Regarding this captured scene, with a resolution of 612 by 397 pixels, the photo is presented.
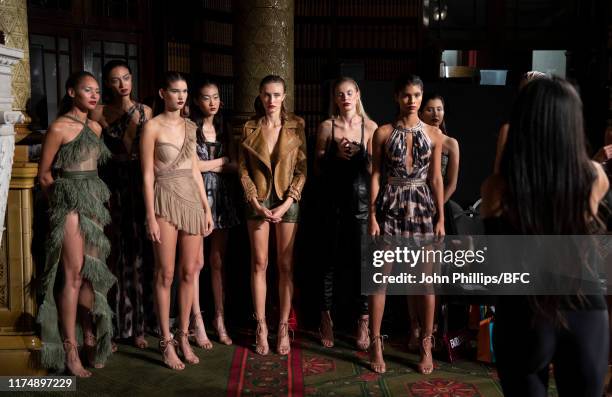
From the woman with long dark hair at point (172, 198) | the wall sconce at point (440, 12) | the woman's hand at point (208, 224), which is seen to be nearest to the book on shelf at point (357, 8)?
the wall sconce at point (440, 12)

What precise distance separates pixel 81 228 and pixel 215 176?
80 cm

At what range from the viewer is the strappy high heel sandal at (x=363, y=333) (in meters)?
3.93

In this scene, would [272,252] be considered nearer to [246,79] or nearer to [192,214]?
[192,214]

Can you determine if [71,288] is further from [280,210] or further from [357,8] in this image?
[357,8]

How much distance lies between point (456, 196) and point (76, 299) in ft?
13.2

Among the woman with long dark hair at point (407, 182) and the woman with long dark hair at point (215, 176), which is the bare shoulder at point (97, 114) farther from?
the woman with long dark hair at point (407, 182)

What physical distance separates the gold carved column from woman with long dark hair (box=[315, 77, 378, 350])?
59.3 inches

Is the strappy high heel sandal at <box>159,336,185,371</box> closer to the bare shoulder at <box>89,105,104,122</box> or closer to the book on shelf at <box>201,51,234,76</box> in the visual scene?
the bare shoulder at <box>89,105,104,122</box>

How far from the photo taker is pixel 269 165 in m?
3.72

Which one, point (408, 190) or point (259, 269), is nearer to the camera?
point (408, 190)

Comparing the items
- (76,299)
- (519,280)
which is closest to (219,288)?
(76,299)

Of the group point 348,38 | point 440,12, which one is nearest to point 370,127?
point 348,38

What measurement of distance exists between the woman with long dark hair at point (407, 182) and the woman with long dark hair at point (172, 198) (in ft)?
2.97

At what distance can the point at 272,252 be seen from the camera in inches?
170
